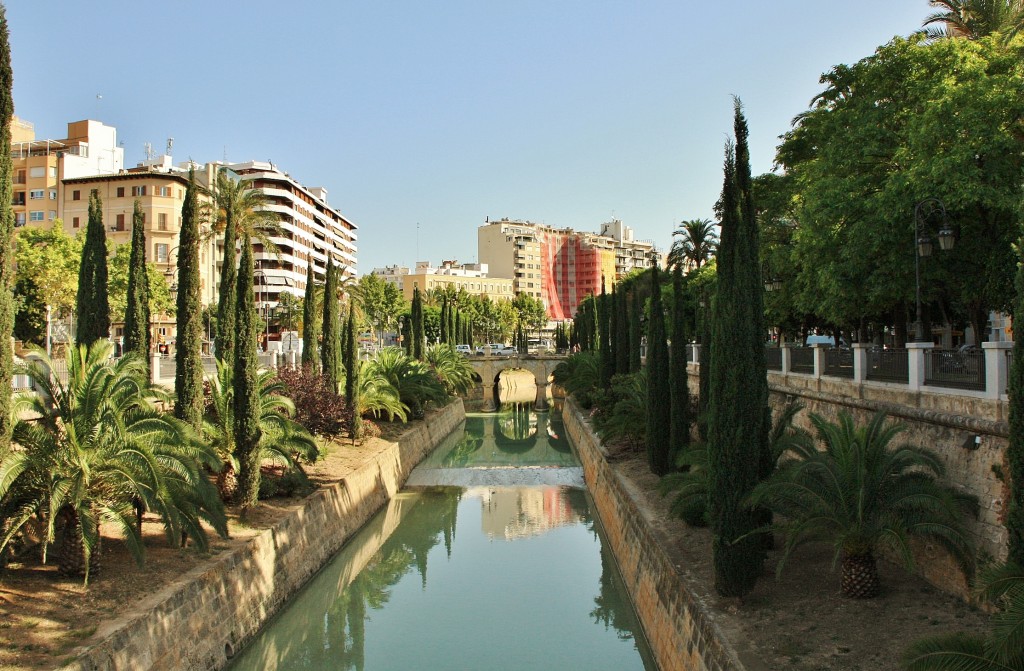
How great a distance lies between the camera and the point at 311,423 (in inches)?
932

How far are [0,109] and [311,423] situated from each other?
14126 millimetres

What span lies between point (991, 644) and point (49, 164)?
7536 centimetres

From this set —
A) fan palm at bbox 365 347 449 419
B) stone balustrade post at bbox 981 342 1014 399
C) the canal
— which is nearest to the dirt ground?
the canal

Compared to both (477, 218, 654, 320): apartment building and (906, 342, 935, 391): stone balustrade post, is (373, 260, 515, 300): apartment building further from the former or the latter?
(906, 342, 935, 391): stone balustrade post

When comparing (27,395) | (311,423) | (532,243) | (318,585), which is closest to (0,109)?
(27,395)

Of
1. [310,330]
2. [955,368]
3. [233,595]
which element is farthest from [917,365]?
[310,330]

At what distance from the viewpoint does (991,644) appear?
6297 mm

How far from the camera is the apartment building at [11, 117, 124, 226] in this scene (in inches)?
2534

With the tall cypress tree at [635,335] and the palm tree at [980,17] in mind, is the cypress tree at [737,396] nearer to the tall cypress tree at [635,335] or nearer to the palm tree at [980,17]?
the palm tree at [980,17]

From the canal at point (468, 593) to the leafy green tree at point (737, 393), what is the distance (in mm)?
3732

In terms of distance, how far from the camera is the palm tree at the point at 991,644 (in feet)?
20.3

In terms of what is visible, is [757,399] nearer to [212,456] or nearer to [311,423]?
[212,456]

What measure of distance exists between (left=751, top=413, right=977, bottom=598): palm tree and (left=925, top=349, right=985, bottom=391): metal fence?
1.38 meters

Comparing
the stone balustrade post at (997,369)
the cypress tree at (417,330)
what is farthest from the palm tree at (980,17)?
the cypress tree at (417,330)
